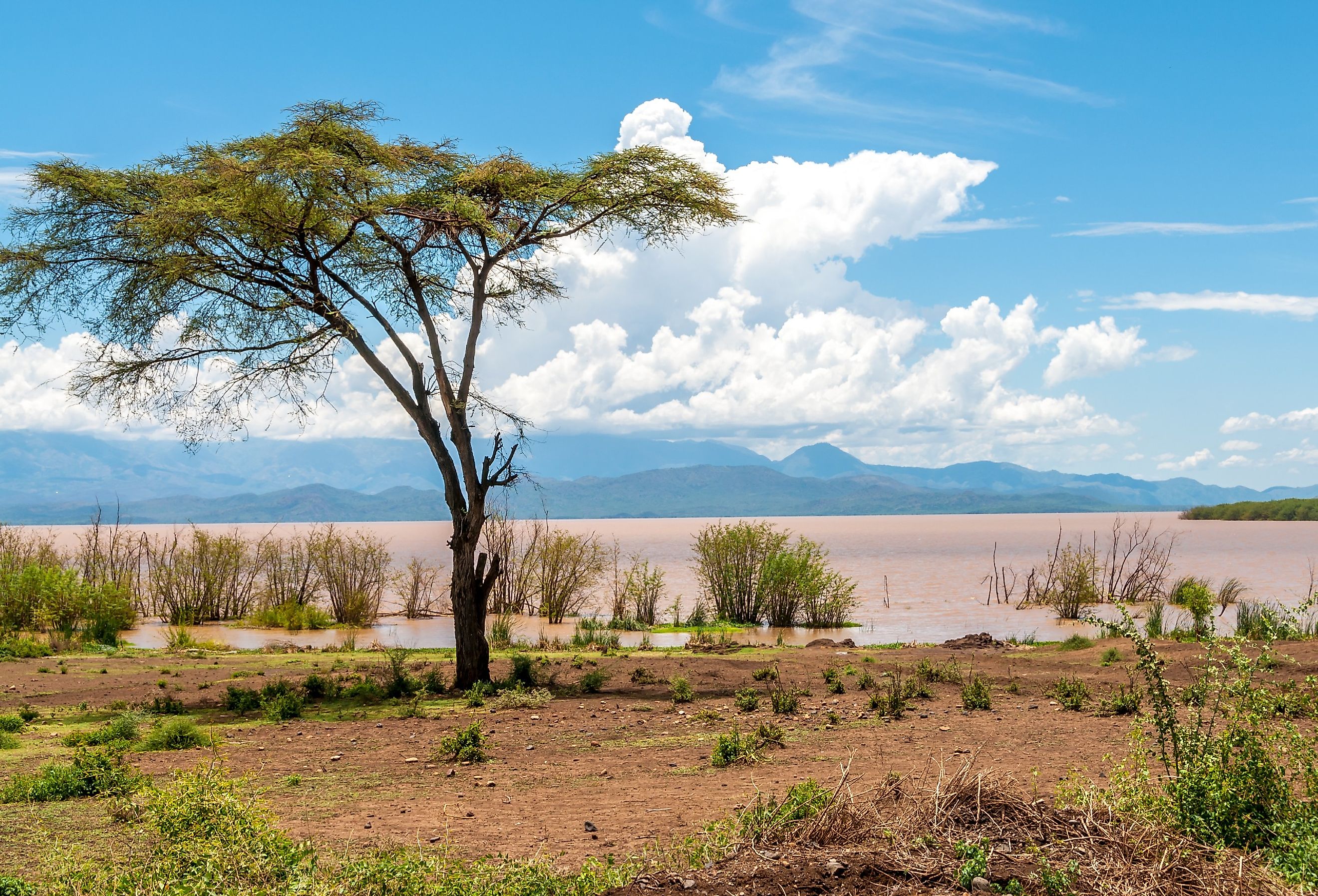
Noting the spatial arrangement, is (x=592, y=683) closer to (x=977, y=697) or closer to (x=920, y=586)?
(x=977, y=697)

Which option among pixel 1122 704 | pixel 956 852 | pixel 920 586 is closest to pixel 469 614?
pixel 1122 704

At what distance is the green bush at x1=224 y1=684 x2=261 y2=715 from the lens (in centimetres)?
1152

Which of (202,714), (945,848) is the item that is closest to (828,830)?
(945,848)

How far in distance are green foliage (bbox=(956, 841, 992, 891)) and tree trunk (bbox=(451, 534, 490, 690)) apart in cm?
886

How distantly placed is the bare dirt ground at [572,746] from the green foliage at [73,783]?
19 cm

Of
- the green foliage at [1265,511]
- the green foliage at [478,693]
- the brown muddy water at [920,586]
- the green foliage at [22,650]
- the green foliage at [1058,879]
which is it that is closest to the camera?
the green foliage at [1058,879]

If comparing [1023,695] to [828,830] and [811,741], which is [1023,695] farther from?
[828,830]

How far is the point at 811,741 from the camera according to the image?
9234mm

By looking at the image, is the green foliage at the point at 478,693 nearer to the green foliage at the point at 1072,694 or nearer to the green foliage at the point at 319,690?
the green foliage at the point at 319,690

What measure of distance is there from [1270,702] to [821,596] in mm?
18426

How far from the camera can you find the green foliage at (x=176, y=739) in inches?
368

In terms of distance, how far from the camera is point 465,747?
28.7 ft

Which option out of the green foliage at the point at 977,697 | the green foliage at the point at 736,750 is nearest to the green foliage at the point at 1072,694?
the green foliage at the point at 977,697

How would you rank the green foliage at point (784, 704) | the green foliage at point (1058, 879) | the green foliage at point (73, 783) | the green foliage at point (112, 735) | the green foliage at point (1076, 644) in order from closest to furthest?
the green foliage at point (1058, 879) < the green foliage at point (73, 783) < the green foliage at point (112, 735) < the green foliage at point (784, 704) < the green foliage at point (1076, 644)
